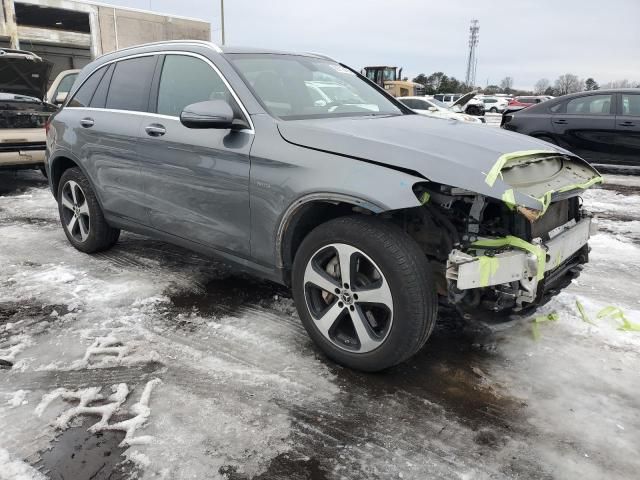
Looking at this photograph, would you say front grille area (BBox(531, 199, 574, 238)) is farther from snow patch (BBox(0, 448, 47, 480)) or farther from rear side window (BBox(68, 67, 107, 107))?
rear side window (BBox(68, 67, 107, 107))

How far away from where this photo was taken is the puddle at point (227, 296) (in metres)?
3.62

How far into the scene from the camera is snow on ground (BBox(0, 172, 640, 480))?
215 cm

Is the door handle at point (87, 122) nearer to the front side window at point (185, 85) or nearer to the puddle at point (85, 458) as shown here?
the front side window at point (185, 85)

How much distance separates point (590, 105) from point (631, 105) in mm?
619

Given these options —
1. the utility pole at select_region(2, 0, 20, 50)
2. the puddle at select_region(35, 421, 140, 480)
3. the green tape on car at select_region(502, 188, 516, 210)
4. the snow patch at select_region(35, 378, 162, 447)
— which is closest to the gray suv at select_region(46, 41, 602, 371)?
the green tape on car at select_region(502, 188, 516, 210)

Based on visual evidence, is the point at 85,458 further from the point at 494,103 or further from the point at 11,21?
the point at 494,103

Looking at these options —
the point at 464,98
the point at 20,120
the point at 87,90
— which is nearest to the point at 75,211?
the point at 87,90

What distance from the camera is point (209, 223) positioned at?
11.1 ft

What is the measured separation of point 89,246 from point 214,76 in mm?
2202

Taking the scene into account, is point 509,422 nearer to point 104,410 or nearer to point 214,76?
point 104,410

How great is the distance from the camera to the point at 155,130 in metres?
3.66

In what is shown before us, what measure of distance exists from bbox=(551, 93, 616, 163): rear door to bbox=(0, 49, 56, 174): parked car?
333 inches

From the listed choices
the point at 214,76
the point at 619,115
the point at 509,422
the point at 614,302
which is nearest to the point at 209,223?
the point at 214,76

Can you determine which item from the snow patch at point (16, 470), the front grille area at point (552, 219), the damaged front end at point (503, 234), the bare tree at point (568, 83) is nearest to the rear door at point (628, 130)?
the front grille area at point (552, 219)
